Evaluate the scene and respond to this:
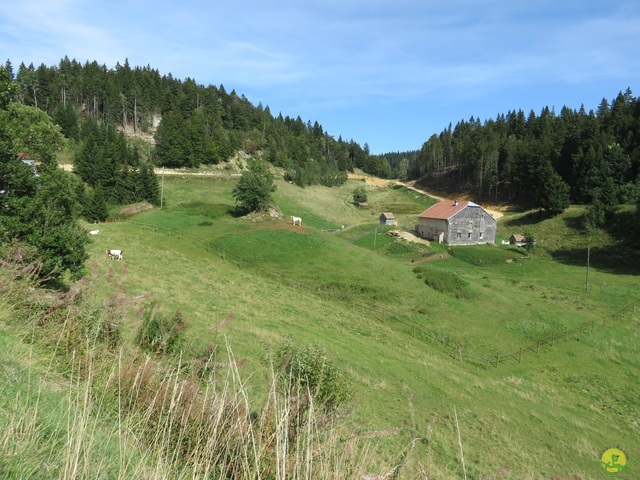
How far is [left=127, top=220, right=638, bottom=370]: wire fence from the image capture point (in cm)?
3022

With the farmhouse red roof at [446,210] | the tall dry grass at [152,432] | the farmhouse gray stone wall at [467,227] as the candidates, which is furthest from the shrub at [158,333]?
the farmhouse red roof at [446,210]

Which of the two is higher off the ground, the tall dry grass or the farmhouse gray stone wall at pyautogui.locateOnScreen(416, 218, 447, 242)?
the tall dry grass

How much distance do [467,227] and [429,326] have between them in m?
44.4

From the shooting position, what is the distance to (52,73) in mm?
127125

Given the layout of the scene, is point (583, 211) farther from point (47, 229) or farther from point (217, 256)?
point (47, 229)

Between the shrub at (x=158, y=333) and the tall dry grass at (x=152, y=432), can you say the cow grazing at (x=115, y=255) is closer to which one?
the shrub at (x=158, y=333)

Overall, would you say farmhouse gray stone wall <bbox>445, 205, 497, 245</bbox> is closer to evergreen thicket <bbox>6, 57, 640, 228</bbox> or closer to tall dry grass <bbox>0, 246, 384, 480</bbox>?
evergreen thicket <bbox>6, 57, 640, 228</bbox>

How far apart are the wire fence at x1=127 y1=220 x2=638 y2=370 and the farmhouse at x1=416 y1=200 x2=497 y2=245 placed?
104ft

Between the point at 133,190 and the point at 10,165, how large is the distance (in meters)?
63.2

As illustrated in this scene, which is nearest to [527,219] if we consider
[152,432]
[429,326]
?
[429,326]

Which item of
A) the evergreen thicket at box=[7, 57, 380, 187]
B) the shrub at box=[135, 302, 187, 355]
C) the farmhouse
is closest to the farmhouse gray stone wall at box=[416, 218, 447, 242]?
the farmhouse

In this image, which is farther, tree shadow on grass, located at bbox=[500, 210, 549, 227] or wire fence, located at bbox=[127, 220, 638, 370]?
tree shadow on grass, located at bbox=[500, 210, 549, 227]

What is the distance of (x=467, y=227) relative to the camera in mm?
73625

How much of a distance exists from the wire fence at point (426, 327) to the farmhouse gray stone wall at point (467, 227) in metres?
31.5
